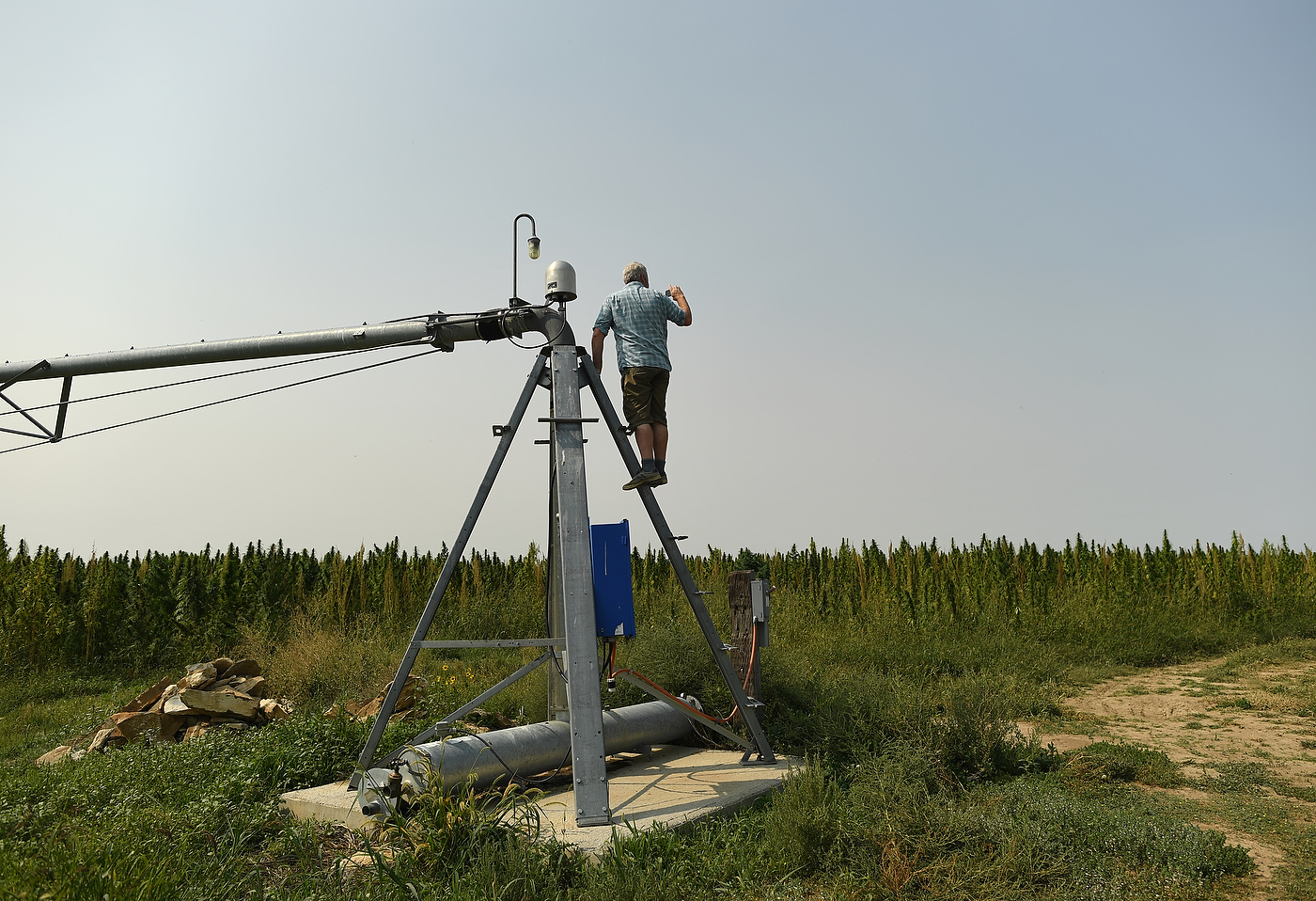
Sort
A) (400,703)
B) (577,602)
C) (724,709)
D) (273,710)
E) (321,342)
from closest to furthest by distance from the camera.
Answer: (577,602), (321,342), (724,709), (400,703), (273,710)

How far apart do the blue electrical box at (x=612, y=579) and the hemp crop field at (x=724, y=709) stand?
4.21ft

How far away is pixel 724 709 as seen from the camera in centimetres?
777

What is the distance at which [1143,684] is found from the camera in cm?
1099

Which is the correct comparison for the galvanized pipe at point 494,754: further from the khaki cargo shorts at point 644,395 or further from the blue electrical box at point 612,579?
the khaki cargo shorts at point 644,395

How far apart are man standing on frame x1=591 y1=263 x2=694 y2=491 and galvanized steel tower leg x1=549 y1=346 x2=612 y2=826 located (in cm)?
42

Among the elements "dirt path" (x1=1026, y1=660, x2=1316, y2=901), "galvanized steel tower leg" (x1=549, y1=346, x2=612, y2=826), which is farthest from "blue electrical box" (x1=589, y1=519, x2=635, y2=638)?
"dirt path" (x1=1026, y1=660, x2=1316, y2=901)

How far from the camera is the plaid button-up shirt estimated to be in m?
6.34

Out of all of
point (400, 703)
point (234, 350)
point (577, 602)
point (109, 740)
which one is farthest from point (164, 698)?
point (577, 602)

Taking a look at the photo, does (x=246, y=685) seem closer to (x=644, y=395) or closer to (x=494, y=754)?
(x=494, y=754)

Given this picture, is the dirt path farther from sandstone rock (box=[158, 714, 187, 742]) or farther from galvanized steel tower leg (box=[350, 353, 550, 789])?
sandstone rock (box=[158, 714, 187, 742])

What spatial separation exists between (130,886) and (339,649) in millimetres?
7955

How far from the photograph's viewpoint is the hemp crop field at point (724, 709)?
4.29m

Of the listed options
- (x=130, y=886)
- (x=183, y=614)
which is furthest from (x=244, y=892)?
(x=183, y=614)

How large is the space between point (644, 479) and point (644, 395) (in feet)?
2.05
